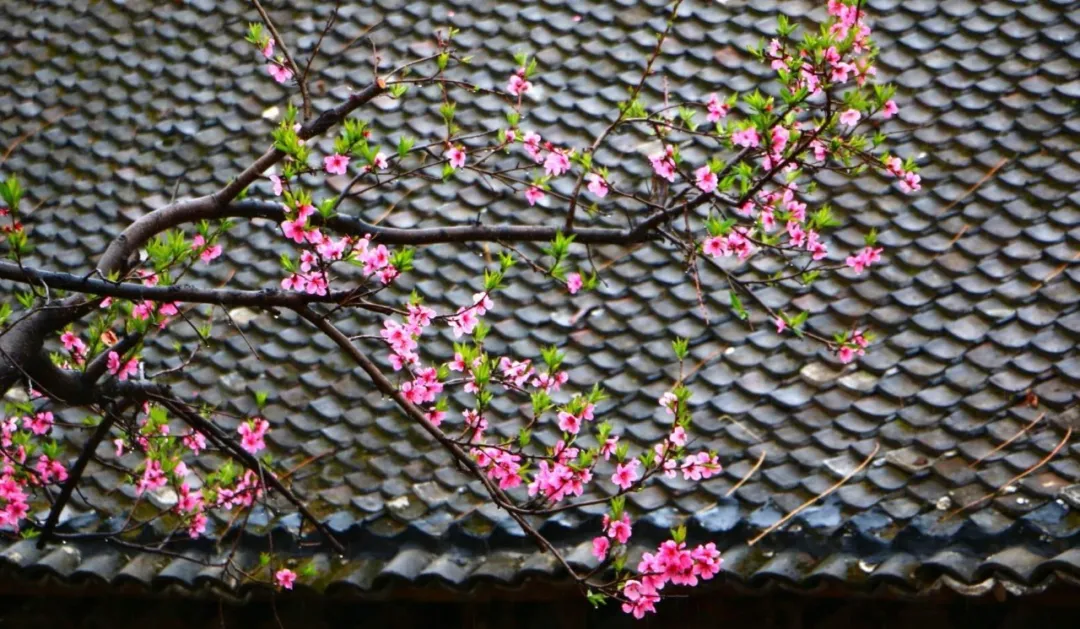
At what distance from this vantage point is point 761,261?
5160 millimetres

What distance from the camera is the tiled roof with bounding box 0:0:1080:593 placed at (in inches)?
158

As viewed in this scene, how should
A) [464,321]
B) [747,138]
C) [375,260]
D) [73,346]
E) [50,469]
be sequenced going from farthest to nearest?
1. [50,469]
2. [73,346]
3. [747,138]
4. [464,321]
5. [375,260]

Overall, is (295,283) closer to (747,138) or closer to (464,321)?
(464,321)

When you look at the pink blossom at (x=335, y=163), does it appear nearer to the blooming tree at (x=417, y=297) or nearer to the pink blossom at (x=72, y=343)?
the blooming tree at (x=417, y=297)

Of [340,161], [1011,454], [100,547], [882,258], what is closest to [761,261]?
[882,258]

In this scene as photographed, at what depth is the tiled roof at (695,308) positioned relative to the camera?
13.1ft

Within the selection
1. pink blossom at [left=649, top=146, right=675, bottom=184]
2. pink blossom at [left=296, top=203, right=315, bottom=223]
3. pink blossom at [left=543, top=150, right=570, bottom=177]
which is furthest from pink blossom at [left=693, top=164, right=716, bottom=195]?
pink blossom at [left=296, top=203, right=315, bottom=223]

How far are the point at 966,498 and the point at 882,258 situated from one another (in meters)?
1.34

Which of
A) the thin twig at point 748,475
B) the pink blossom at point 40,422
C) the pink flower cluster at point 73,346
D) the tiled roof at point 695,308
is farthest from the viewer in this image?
the thin twig at point 748,475

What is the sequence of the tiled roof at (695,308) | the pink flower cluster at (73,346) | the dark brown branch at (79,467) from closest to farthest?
the dark brown branch at (79,467), the pink flower cluster at (73,346), the tiled roof at (695,308)

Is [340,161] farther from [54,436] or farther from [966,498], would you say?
[54,436]

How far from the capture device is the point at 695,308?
5031mm

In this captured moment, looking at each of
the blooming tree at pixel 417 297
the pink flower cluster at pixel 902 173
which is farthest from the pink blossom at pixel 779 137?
the pink flower cluster at pixel 902 173

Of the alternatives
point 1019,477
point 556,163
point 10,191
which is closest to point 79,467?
point 10,191
